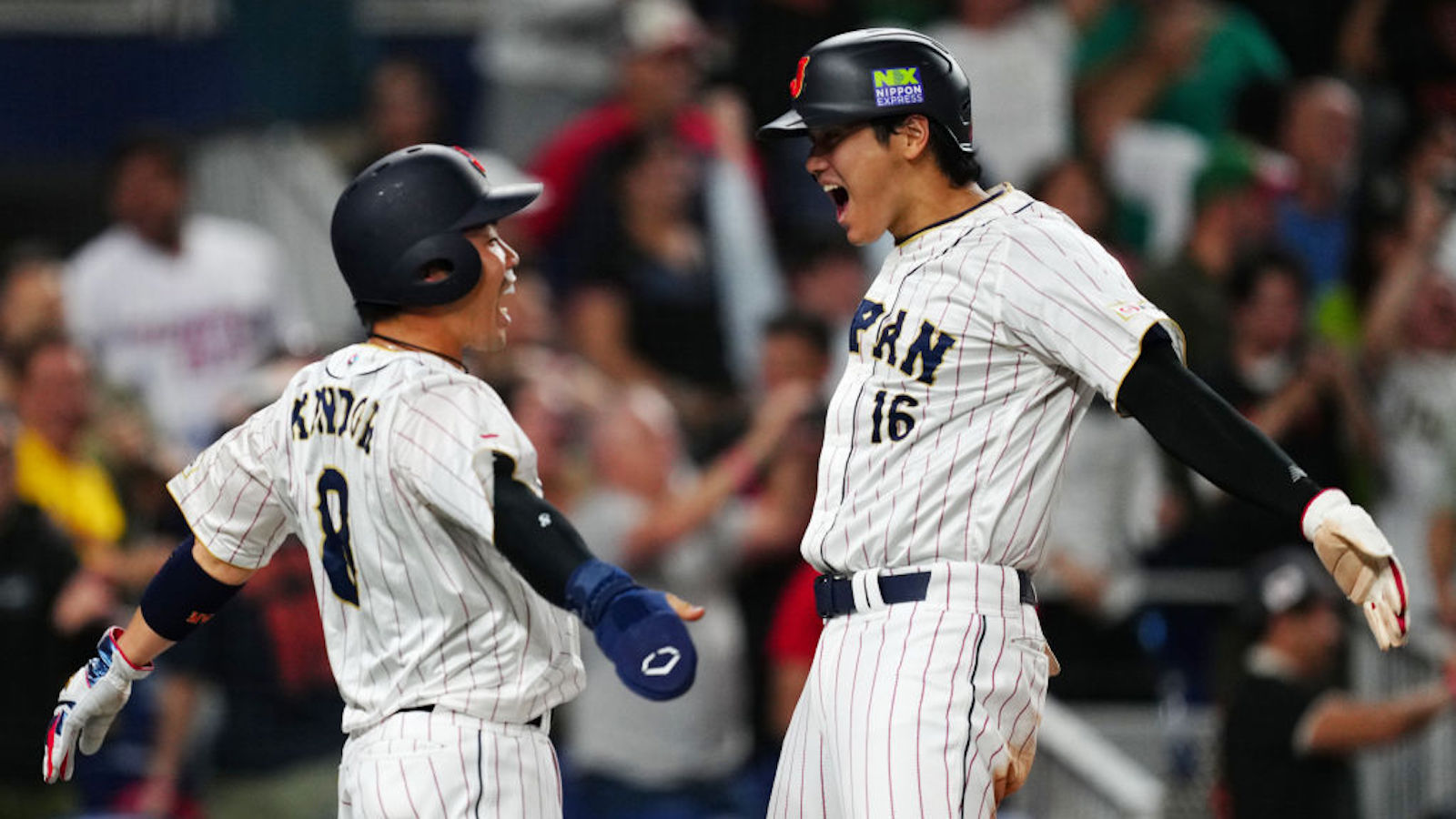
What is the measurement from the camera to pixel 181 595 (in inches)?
163

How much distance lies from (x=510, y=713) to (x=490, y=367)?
381 cm

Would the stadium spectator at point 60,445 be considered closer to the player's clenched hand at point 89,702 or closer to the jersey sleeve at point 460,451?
the player's clenched hand at point 89,702

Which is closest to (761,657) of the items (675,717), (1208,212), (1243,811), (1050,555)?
(675,717)

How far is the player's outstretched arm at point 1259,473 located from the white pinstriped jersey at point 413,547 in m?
1.11

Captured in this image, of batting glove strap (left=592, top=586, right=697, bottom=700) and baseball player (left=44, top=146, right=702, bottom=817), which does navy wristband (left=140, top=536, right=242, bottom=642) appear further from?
batting glove strap (left=592, top=586, right=697, bottom=700)

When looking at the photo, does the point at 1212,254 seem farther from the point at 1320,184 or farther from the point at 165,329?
the point at 165,329

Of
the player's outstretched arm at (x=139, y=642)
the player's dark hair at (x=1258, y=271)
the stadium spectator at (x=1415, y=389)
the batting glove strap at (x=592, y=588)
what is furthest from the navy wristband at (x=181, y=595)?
the stadium spectator at (x=1415, y=389)

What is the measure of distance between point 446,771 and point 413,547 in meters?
0.41

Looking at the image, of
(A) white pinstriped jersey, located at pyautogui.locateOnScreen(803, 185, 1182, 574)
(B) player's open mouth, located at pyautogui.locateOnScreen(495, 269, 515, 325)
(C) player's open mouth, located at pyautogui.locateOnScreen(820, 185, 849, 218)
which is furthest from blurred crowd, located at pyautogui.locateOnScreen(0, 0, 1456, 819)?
(B) player's open mouth, located at pyautogui.locateOnScreen(495, 269, 515, 325)

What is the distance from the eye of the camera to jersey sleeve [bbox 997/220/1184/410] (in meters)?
3.52

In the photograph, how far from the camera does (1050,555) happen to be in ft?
24.6

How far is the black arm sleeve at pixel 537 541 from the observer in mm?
3395

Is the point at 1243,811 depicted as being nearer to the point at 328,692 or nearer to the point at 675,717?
the point at 675,717

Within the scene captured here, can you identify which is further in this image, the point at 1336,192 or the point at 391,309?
the point at 1336,192
